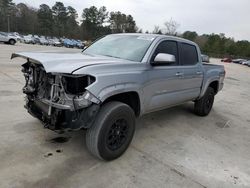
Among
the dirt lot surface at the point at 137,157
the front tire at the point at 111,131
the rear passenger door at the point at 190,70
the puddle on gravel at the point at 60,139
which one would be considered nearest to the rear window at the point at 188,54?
the rear passenger door at the point at 190,70

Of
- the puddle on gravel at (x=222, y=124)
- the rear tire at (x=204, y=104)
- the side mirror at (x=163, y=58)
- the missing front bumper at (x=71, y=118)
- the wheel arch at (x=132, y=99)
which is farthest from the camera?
the rear tire at (x=204, y=104)

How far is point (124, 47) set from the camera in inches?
167

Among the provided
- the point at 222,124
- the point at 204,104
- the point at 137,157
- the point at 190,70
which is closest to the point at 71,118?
the point at 137,157

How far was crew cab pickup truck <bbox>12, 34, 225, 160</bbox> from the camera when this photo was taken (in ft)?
9.84

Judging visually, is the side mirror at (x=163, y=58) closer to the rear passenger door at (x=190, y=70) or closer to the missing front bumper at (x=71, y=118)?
the rear passenger door at (x=190, y=70)

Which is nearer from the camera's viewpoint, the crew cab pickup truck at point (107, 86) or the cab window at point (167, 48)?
the crew cab pickup truck at point (107, 86)

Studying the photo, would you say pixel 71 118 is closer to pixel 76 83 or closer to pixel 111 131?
pixel 76 83

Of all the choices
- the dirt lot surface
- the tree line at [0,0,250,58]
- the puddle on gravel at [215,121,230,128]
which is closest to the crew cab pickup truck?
the dirt lot surface

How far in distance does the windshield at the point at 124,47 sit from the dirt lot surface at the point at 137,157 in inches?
56.0

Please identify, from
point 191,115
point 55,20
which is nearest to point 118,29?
point 55,20

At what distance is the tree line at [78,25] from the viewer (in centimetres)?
7738

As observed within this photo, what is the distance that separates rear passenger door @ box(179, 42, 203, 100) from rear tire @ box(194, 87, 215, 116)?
46 cm

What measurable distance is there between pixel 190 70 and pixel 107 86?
2.46 metres

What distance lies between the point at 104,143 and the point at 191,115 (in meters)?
3.43
